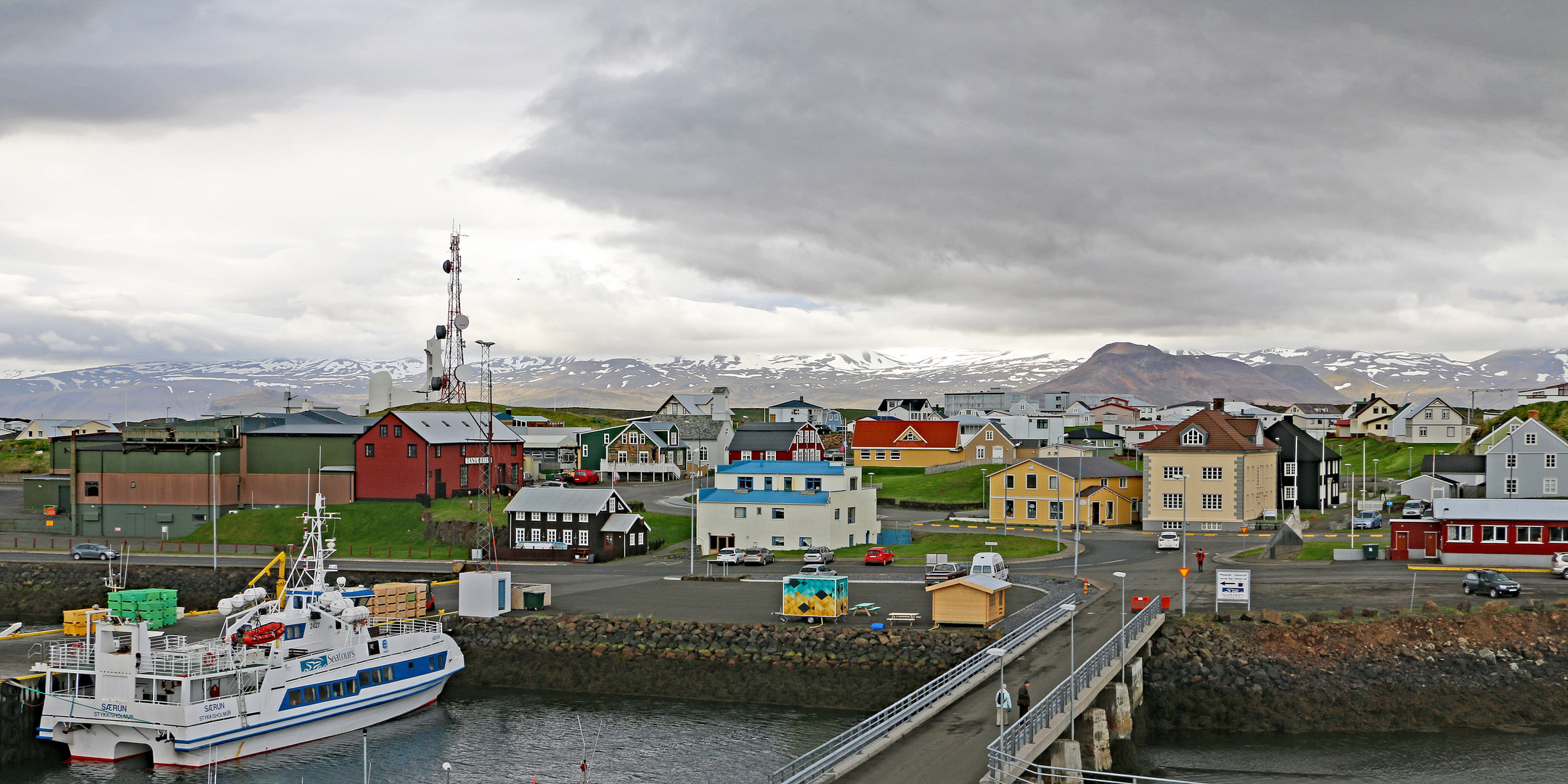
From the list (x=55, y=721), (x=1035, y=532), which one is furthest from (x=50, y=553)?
(x=1035, y=532)

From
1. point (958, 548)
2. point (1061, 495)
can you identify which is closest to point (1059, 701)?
point (958, 548)

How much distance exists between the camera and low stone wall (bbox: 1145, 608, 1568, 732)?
43688 millimetres

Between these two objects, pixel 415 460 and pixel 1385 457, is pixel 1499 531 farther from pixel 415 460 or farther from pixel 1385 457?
pixel 1385 457

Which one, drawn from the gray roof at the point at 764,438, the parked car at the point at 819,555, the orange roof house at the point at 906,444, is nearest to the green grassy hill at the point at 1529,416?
the orange roof house at the point at 906,444

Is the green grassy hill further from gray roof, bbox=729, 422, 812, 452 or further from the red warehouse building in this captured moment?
the red warehouse building

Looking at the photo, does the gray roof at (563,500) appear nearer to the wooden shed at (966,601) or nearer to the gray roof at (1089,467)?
the wooden shed at (966,601)

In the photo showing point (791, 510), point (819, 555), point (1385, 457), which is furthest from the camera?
point (1385, 457)

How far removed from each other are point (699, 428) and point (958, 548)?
63.1 metres

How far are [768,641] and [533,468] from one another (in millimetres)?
69482

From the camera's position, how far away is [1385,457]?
131125mm

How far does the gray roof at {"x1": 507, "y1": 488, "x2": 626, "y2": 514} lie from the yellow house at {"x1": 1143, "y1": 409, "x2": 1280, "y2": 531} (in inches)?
1476

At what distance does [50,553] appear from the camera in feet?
264

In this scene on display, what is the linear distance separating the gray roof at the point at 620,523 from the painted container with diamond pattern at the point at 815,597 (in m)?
24.4

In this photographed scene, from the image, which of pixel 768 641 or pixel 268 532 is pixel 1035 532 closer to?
pixel 768 641
